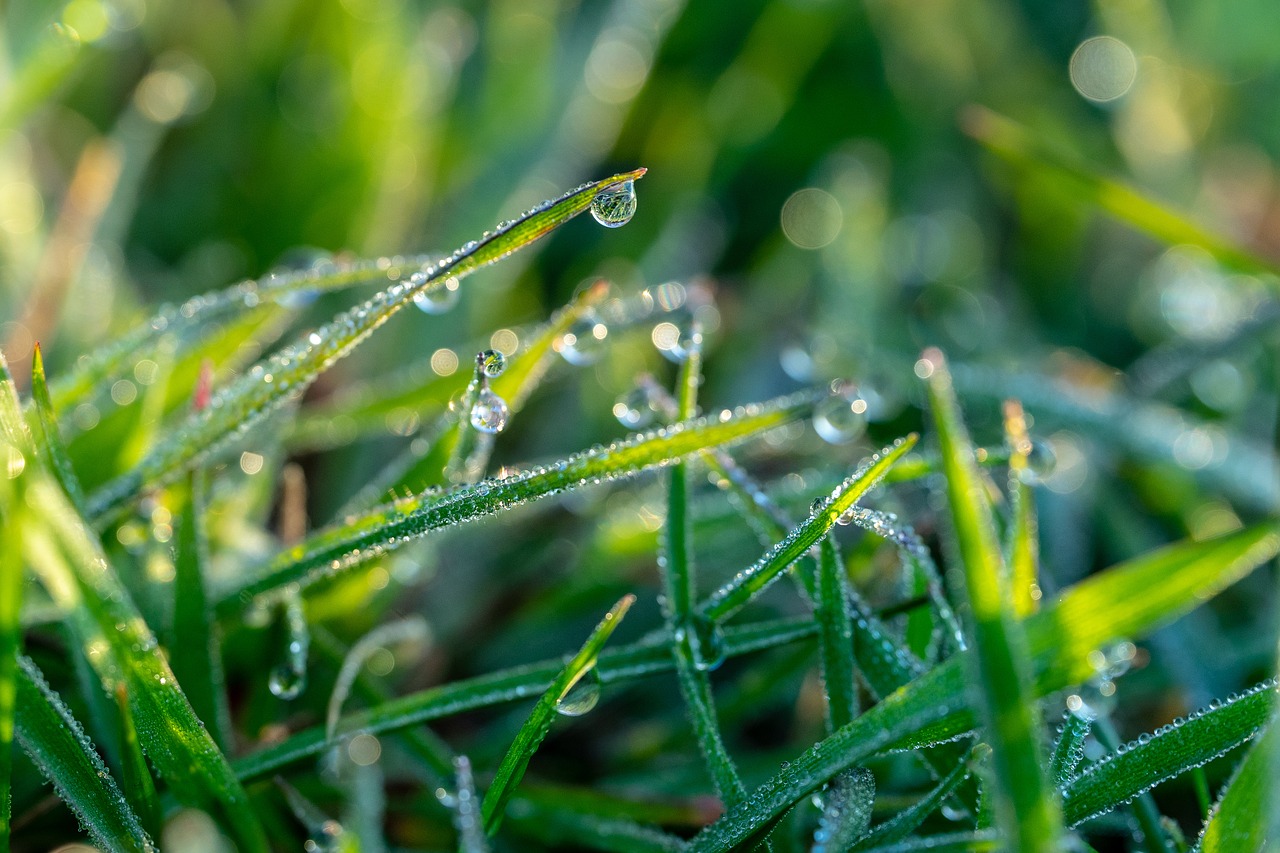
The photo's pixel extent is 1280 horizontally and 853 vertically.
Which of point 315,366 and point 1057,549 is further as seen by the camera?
point 1057,549

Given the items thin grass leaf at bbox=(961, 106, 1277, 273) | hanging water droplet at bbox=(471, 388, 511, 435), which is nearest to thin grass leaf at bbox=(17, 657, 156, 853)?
hanging water droplet at bbox=(471, 388, 511, 435)

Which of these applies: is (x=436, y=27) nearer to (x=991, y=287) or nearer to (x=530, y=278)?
(x=530, y=278)

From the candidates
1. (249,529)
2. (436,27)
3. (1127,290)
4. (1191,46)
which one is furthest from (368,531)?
(1191,46)

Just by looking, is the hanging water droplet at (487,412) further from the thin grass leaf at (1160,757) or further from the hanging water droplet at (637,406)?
the thin grass leaf at (1160,757)

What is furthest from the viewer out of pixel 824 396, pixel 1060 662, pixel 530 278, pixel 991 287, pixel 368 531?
pixel 991 287

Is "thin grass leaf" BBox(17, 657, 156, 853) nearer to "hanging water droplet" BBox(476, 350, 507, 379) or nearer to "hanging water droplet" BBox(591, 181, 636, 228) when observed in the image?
"hanging water droplet" BBox(476, 350, 507, 379)
